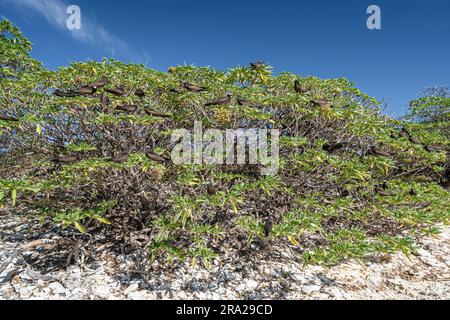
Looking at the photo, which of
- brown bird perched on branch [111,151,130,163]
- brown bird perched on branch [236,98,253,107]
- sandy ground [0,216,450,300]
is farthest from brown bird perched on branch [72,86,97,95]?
sandy ground [0,216,450,300]

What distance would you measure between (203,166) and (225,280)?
148cm

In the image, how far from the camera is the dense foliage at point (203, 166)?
351cm

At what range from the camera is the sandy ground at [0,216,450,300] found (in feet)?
11.5

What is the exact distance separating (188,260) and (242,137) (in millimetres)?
1838

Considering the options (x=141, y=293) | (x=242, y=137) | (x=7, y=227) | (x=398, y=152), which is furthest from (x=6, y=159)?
(x=398, y=152)

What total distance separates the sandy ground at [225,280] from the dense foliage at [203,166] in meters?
0.30

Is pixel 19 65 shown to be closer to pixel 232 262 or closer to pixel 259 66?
pixel 259 66

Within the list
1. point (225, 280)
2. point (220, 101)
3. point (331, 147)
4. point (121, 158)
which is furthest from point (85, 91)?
point (331, 147)

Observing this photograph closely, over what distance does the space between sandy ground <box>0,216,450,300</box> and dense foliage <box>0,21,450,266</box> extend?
0.30 meters

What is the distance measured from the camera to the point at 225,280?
3838 millimetres

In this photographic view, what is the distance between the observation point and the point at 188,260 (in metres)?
4.16

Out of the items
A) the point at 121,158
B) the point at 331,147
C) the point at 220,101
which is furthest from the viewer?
the point at 331,147

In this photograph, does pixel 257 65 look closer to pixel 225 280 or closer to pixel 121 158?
pixel 121 158

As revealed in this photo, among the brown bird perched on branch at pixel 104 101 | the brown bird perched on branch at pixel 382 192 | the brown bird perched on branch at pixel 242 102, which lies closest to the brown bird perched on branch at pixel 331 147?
the brown bird perched on branch at pixel 382 192
